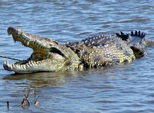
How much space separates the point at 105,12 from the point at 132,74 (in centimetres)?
629

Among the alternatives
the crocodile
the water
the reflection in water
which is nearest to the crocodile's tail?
the crocodile

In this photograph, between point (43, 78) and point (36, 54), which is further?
point (36, 54)

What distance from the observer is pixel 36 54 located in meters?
7.84

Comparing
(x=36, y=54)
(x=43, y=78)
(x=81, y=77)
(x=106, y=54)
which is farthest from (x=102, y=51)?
(x=43, y=78)

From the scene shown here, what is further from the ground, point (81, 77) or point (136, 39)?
point (136, 39)

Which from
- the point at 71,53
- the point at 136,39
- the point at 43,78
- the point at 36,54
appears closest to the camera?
the point at 43,78

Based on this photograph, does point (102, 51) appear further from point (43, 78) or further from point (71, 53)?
point (43, 78)

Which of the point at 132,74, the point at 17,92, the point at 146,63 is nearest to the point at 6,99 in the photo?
the point at 17,92

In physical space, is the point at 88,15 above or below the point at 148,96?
above

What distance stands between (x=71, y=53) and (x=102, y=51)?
0.67 m

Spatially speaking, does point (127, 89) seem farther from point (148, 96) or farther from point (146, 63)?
point (146, 63)

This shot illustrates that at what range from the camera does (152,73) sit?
761cm

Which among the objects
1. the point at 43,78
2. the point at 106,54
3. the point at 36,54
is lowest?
the point at 43,78

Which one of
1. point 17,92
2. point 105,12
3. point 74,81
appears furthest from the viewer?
point 105,12
